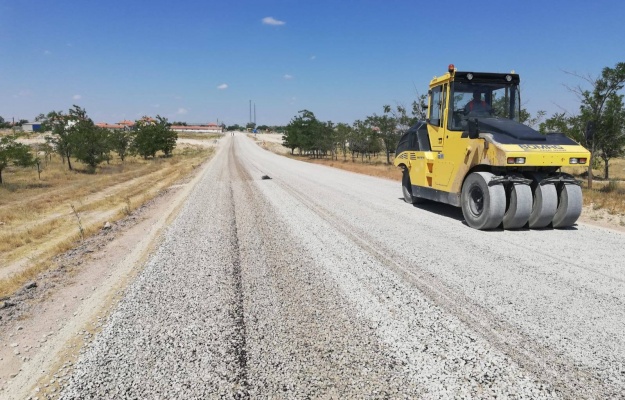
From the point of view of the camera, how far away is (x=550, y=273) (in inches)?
183

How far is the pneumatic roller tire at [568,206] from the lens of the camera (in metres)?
6.93

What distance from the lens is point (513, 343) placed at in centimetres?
305

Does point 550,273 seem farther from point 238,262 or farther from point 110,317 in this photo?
point 110,317

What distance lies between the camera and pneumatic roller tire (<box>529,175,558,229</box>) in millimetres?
6844

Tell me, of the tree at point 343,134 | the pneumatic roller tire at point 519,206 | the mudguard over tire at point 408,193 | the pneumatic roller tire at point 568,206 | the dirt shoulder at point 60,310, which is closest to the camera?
the dirt shoulder at point 60,310

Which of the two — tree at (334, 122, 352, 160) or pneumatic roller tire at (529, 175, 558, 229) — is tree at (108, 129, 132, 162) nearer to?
tree at (334, 122, 352, 160)

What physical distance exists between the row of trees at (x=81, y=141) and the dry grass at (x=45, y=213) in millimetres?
1880

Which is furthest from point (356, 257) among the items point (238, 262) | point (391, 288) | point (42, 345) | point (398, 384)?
point (42, 345)

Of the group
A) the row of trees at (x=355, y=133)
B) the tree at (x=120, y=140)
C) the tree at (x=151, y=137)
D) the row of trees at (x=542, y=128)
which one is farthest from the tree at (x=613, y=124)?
the tree at (x=151, y=137)

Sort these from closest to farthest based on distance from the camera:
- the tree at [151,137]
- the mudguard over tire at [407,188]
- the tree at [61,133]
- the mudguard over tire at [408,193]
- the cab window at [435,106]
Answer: the cab window at [435,106] → the mudguard over tire at [408,193] → the mudguard over tire at [407,188] → the tree at [61,133] → the tree at [151,137]

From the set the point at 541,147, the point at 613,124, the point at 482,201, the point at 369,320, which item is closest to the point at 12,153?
the point at 482,201

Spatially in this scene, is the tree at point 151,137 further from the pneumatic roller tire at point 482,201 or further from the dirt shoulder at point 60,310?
the pneumatic roller tire at point 482,201

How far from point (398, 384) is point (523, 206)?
17.9 feet

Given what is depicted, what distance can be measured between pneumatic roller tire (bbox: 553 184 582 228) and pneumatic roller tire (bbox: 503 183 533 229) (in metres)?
0.73
